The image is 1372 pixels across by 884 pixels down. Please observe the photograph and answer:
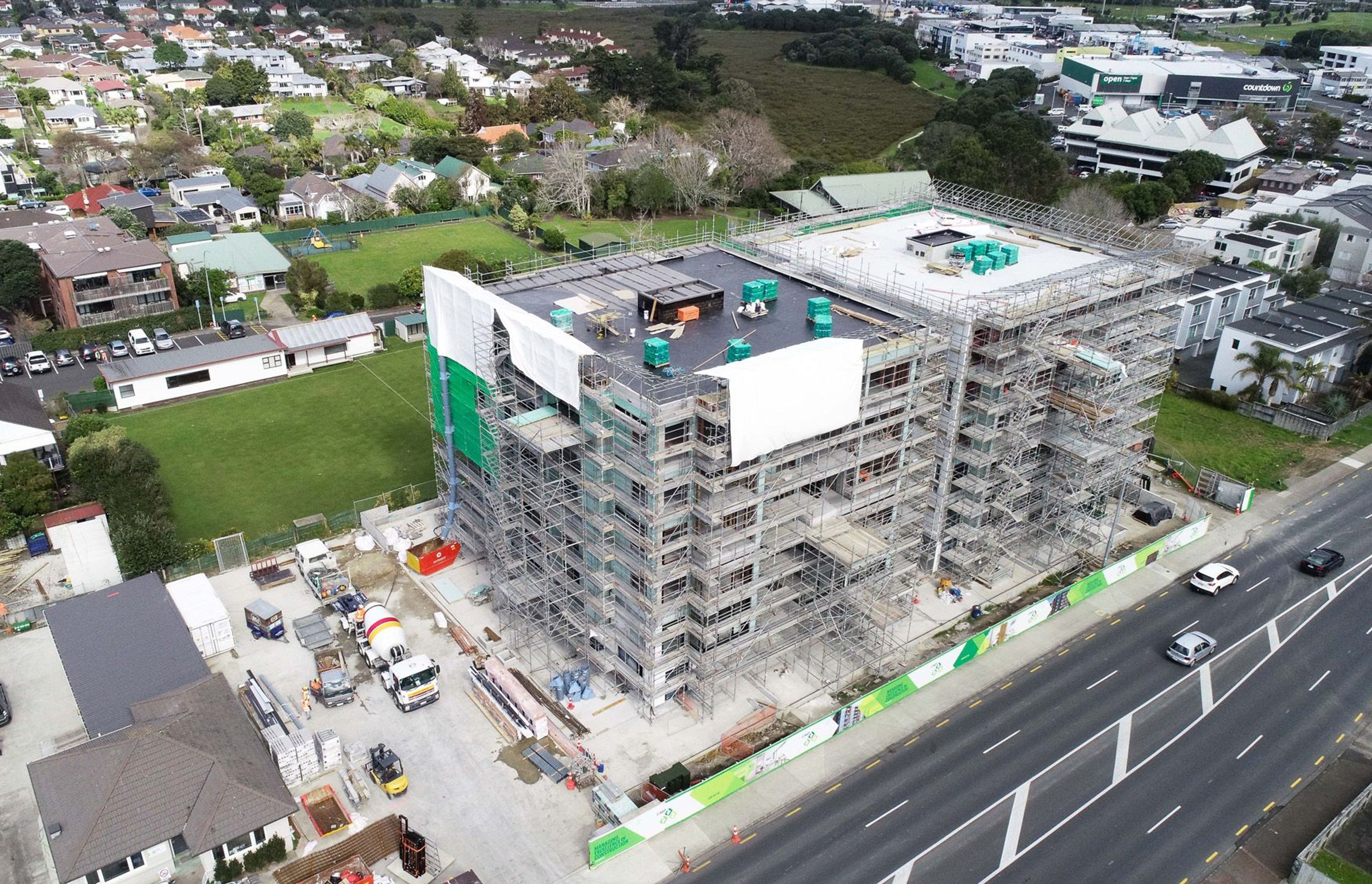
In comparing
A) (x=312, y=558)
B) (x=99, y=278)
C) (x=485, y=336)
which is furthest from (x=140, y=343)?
(x=485, y=336)

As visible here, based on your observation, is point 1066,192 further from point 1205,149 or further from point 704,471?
point 704,471

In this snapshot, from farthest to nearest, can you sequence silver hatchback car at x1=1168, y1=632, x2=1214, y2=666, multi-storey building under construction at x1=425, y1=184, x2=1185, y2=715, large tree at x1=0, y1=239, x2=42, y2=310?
large tree at x1=0, y1=239, x2=42, y2=310 → silver hatchback car at x1=1168, y1=632, x2=1214, y2=666 → multi-storey building under construction at x1=425, y1=184, x2=1185, y2=715

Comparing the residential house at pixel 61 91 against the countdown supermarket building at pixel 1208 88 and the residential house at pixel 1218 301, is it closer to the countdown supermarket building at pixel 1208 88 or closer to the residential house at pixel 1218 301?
the residential house at pixel 1218 301

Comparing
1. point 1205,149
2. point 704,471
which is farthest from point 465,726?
point 1205,149

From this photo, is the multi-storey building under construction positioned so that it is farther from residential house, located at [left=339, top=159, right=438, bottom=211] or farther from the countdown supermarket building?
the countdown supermarket building

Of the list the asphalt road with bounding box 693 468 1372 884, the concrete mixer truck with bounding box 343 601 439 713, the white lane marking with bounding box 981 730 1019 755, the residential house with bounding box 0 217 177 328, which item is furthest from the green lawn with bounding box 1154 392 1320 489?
the residential house with bounding box 0 217 177 328

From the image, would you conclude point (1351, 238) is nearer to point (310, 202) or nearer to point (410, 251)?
point (410, 251)

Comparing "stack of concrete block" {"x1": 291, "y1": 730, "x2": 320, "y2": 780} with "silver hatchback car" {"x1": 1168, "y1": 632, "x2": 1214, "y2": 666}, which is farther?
"silver hatchback car" {"x1": 1168, "y1": 632, "x2": 1214, "y2": 666}

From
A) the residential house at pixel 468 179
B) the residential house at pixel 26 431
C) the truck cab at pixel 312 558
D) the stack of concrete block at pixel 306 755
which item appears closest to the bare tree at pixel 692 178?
the residential house at pixel 468 179
